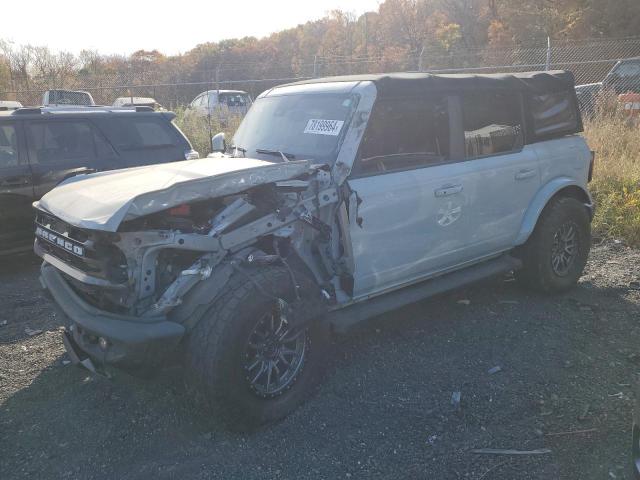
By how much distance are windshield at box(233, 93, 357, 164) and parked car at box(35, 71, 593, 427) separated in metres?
0.02

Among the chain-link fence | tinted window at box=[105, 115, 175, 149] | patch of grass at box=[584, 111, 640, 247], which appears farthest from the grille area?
the chain-link fence

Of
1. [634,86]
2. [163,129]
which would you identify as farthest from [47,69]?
[634,86]

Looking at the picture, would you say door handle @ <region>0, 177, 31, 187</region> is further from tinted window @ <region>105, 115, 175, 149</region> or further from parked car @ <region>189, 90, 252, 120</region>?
parked car @ <region>189, 90, 252, 120</region>

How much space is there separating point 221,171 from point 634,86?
45.7ft

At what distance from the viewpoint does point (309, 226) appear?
3510 mm

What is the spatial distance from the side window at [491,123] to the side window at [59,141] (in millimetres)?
4276

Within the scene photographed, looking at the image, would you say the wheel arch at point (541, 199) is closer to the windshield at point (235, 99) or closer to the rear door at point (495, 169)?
the rear door at point (495, 169)

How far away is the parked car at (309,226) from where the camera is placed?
2.95 metres

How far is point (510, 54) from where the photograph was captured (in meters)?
12.9

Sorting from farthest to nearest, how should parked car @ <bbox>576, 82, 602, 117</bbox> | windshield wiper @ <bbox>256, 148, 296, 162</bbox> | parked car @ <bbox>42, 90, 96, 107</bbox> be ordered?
parked car @ <bbox>42, 90, 96, 107</bbox> → parked car @ <bbox>576, 82, 602, 117</bbox> → windshield wiper @ <bbox>256, 148, 296, 162</bbox>

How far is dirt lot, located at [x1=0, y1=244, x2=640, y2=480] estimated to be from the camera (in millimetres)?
2891

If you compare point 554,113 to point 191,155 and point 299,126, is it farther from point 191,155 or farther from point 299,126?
point 191,155

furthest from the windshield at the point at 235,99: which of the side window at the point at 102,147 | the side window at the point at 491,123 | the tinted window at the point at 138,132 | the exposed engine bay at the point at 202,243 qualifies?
the exposed engine bay at the point at 202,243

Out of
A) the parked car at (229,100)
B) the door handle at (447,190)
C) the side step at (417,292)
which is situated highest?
the parked car at (229,100)
